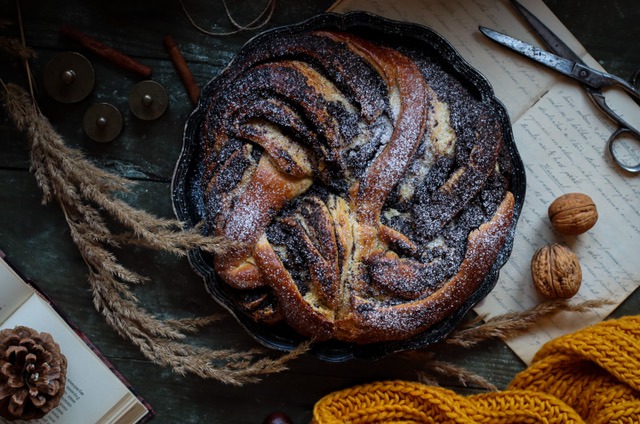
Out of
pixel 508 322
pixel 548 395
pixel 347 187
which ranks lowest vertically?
pixel 548 395

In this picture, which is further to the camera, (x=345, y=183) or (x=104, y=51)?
(x=104, y=51)

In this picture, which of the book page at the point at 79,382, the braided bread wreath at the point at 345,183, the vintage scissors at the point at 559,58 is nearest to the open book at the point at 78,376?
the book page at the point at 79,382

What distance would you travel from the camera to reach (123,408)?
1698 mm

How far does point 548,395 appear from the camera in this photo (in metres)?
1.62

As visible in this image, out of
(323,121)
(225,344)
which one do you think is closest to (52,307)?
(225,344)

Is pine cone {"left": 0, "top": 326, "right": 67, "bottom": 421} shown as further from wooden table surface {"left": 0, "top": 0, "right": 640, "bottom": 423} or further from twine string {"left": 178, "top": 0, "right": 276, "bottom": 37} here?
twine string {"left": 178, "top": 0, "right": 276, "bottom": 37}

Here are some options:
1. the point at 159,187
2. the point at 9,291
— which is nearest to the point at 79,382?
the point at 9,291

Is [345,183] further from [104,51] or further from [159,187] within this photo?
[104,51]

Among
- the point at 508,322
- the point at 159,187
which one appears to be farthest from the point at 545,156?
the point at 159,187

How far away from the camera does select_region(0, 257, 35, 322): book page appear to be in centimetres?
165

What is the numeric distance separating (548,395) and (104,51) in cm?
121

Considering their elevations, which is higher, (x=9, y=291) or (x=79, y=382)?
(x=9, y=291)

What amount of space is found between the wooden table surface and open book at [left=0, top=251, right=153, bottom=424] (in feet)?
0.13

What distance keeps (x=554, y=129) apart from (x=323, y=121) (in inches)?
22.2
